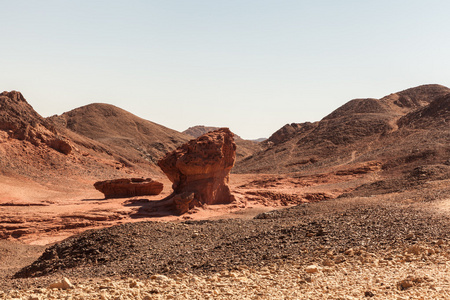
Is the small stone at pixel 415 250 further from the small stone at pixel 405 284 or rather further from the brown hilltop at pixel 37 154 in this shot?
the brown hilltop at pixel 37 154

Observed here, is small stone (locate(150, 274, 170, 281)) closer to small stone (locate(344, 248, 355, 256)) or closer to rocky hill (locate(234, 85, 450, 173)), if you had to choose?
small stone (locate(344, 248, 355, 256))

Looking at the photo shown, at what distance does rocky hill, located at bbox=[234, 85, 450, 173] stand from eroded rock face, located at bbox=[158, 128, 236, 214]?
66.5 feet

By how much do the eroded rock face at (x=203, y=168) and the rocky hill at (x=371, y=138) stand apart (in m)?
20.3

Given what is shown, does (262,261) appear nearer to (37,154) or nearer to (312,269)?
(312,269)

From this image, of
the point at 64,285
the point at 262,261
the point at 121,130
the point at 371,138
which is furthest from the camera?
the point at 121,130

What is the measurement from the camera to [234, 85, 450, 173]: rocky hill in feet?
135

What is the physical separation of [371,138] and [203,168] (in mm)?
36060

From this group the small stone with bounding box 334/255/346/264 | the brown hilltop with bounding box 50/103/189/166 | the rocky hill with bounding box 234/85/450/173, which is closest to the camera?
the small stone with bounding box 334/255/346/264

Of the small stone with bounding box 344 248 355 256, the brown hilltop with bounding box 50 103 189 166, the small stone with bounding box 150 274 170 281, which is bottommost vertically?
the small stone with bounding box 150 274 170 281

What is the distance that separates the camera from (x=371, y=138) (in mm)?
52656

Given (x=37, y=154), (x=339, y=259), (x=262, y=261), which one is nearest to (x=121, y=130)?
(x=37, y=154)

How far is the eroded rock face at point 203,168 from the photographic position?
2219cm

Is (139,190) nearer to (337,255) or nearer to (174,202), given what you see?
(174,202)

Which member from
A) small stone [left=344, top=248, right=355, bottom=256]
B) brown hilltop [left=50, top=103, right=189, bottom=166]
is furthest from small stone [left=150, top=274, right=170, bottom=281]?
brown hilltop [left=50, top=103, right=189, bottom=166]
